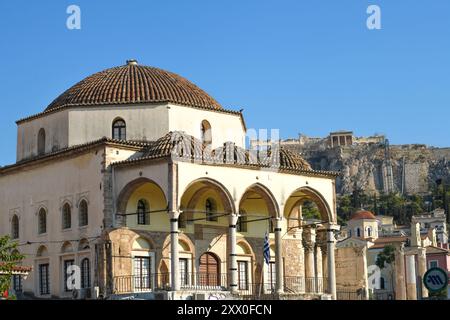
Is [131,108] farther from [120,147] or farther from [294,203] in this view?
[294,203]

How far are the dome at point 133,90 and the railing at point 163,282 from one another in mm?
7149

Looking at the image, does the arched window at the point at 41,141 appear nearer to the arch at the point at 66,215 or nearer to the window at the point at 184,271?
the arch at the point at 66,215

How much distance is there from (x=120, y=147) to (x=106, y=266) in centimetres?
465

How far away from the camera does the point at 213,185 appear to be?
37.5 metres

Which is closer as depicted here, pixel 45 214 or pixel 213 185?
pixel 213 185

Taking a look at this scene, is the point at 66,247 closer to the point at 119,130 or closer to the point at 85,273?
the point at 85,273

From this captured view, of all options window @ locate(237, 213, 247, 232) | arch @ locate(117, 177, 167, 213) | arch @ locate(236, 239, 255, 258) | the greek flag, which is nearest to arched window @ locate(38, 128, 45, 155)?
arch @ locate(117, 177, 167, 213)

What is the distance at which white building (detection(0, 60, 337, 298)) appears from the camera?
37.0 m

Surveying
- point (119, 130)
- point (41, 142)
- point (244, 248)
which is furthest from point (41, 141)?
point (244, 248)

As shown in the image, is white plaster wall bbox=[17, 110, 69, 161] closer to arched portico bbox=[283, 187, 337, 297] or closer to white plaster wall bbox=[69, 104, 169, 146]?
white plaster wall bbox=[69, 104, 169, 146]

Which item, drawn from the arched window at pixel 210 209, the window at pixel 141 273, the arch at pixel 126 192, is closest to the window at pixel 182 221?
the arched window at pixel 210 209

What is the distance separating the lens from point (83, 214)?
3850 centimetres

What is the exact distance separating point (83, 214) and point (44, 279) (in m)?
3.60
